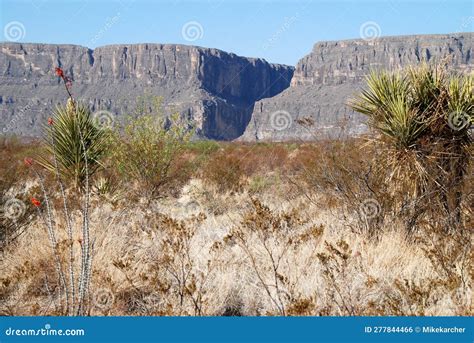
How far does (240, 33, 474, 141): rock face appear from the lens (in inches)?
5310

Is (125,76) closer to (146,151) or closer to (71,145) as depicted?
(146,151)

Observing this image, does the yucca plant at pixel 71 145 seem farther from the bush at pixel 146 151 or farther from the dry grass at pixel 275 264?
the bush at pixel 146 151

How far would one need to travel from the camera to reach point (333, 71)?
506 ft

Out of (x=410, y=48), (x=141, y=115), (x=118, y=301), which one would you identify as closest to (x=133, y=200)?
(x=141, y=115)

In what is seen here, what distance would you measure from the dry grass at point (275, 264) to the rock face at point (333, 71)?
11692cm

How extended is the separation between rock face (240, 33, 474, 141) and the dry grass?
116924 mm

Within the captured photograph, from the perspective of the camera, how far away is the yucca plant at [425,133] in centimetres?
722

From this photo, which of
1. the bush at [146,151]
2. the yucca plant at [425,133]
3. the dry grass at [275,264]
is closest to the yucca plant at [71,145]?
the dry grass at [275,264]

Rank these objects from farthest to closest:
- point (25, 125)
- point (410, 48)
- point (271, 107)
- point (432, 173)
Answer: point (271, 107), point (410, 48), point (25, 125), point (432, 173)

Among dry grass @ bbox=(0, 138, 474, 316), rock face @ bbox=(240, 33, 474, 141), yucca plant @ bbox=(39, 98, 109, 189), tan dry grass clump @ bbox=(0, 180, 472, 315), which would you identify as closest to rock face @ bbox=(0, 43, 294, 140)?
rock face @ bbox=(240, 33, 474, 141)

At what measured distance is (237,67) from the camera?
186m

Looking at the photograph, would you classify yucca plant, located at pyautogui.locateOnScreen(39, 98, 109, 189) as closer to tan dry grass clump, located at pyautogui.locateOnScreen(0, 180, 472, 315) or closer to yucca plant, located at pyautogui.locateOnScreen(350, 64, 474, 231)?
tan dry grass clump, located at pyautogui.locateOnScreen(0, 180, 472, 315)

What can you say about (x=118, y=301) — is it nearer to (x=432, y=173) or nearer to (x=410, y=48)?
(x=432, y=173)

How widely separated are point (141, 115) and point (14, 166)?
4.36 m
